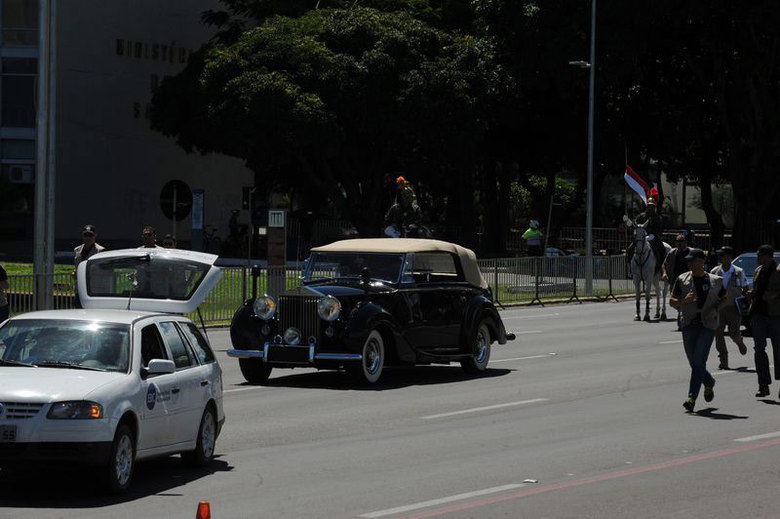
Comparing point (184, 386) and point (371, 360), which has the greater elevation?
point (184, 386)

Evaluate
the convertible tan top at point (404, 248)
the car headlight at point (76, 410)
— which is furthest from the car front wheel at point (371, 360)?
the car headlight at point (76, 410)

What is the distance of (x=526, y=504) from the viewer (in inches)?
429

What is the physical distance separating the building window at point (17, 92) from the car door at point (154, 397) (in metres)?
58.2

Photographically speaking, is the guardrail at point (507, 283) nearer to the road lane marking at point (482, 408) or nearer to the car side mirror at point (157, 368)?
the road lane marking at point (482, 408)

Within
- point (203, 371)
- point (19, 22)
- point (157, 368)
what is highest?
point (19, 22)

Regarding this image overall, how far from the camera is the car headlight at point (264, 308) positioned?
62.4ft

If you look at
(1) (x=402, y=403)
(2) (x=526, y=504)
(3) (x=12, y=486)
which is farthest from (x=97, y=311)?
(1) (x=402, y=403)

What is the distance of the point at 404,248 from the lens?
→ 20.3 meters

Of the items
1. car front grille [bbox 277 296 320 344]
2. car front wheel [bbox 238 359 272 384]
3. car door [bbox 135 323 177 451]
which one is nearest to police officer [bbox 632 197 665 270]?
car front wheel [bbox 238 359 272 384]

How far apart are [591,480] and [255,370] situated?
8.41m

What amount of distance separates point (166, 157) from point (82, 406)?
66212mm

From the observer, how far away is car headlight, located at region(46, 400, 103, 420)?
10484 mm

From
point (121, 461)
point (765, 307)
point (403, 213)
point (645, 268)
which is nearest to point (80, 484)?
point (121, 461)

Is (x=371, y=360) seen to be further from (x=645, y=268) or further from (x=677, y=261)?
(x=645, y=268)
